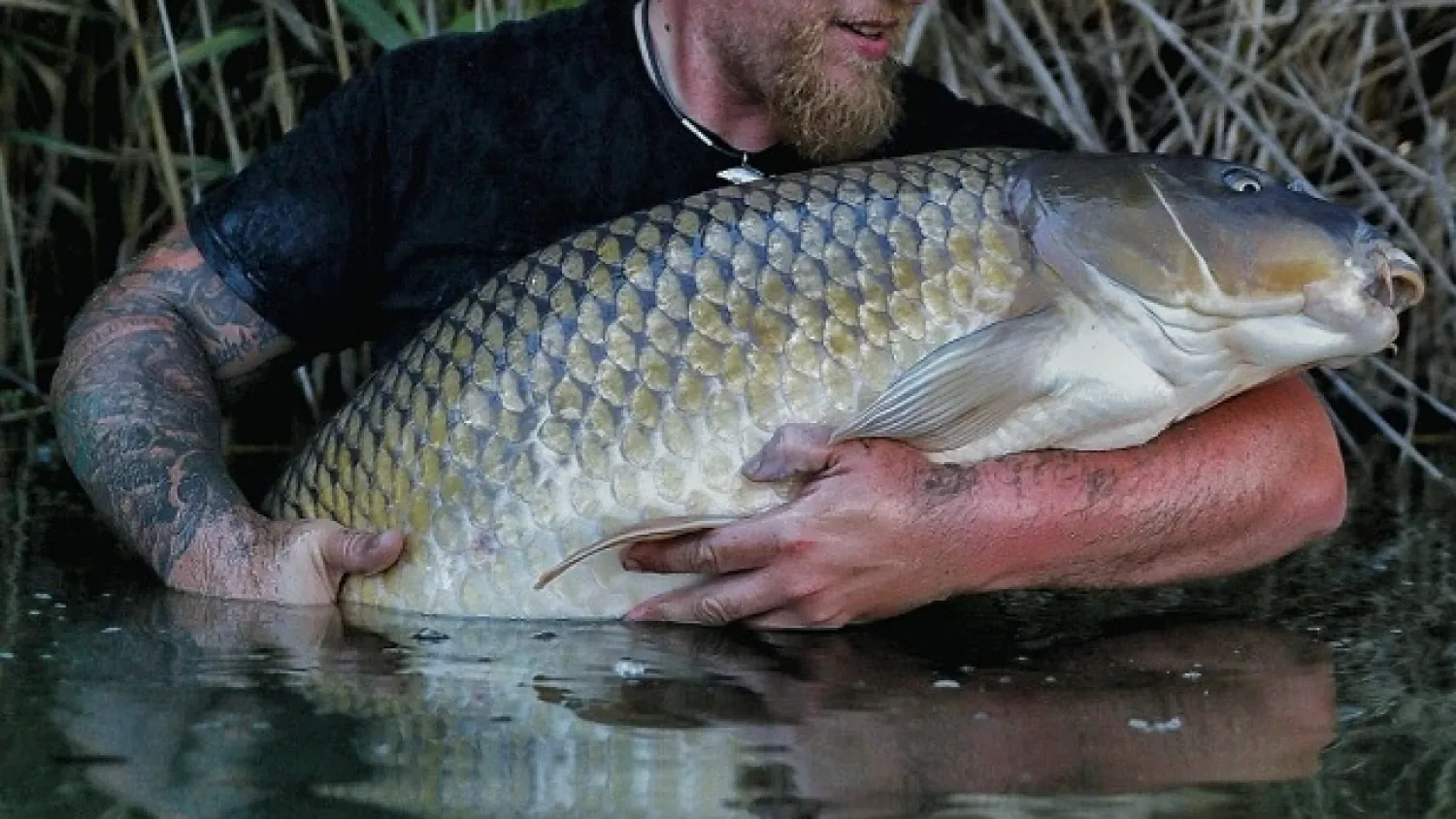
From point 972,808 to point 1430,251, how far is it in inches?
111

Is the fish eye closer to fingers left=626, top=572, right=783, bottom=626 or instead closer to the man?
the man

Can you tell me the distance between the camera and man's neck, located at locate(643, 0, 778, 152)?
3.18 meters

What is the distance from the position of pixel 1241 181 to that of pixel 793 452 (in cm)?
56

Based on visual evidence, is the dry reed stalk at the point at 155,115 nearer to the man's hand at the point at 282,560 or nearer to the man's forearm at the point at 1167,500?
the man's hand at the point at 282,560

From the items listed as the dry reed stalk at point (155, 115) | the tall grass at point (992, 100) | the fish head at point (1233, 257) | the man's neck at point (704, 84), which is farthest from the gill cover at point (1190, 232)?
the dry reed stalk at point (155, 115)

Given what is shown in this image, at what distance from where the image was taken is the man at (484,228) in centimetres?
274

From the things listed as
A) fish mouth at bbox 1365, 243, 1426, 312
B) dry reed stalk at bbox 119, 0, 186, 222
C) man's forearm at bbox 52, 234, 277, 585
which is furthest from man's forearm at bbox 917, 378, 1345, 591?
dry reed stalk at bbox 119, 0, 186, 222

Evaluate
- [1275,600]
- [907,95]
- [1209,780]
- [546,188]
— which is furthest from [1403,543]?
[1209,780]

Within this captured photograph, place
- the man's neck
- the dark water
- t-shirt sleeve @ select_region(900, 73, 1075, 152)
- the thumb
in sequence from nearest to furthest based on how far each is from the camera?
the dark water
the thumb
the man's neck
t-shirt sleeve @ select_region(900, 73, 1075, 152)

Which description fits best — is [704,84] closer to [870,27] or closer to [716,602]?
[870,27]

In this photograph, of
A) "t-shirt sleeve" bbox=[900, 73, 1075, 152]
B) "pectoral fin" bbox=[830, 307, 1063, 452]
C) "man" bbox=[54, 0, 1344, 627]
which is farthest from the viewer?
"t-shirt sleeve" bbox=[900, 73, 1075, 152]

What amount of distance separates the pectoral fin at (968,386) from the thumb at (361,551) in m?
0.51

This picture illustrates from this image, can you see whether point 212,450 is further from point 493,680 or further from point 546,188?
point 493,680

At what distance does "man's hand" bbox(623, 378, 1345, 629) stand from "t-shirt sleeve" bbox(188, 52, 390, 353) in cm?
78
